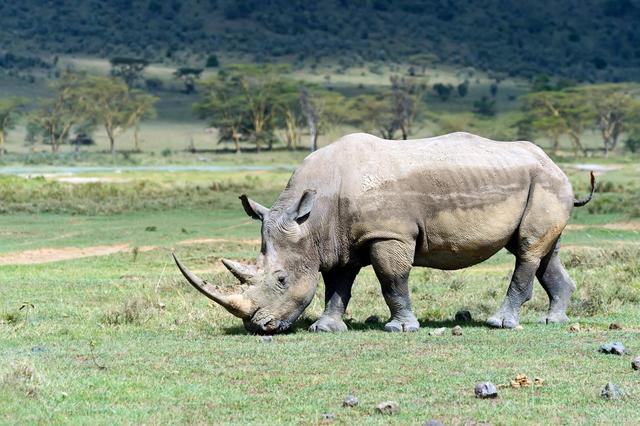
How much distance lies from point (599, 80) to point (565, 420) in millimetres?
117896

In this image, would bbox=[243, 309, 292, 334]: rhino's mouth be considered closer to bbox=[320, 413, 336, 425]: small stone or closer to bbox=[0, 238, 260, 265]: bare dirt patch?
bbox=[320, 413, 336, 425]: small stone

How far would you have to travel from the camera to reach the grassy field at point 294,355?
27.4 ft

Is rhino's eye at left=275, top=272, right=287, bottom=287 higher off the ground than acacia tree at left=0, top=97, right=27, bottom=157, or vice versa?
rhino's eye at left=275, top=272, right=287, bottom=287

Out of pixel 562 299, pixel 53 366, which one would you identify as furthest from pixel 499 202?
pixel 53 366

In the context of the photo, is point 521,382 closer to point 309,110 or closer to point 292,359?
point 292,359

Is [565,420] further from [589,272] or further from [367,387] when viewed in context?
[589,272]

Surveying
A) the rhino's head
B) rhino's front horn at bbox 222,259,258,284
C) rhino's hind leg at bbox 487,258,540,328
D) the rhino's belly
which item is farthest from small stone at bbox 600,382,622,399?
rhino's front horn at bbox 222,259,258,284

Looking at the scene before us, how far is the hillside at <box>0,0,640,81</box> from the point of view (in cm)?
12362

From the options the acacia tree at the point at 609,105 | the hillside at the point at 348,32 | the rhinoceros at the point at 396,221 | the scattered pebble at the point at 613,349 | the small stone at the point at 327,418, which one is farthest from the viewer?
the hillside at the point at 348,32

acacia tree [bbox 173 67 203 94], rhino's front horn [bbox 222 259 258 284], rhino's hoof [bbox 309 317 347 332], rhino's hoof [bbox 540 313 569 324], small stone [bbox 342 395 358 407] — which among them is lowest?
acacia tree [bbox 173 67 203 94]

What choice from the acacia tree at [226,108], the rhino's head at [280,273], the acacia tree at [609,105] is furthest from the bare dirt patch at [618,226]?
the acacia tree at [226,108]

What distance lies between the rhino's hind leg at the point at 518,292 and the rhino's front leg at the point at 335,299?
1532 millimetres

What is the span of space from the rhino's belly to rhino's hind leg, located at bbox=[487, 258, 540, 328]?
1.16 feet

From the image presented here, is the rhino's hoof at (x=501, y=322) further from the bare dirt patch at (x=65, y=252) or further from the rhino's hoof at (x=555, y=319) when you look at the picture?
the bare dirt patch at (x=65, y=252)
